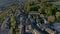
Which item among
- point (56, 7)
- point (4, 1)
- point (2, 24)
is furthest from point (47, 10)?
point (4, 1)

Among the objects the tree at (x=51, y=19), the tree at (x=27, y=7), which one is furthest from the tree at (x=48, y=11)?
the tree at (x=27, y=7)

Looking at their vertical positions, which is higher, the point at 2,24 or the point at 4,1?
the point at 4,1

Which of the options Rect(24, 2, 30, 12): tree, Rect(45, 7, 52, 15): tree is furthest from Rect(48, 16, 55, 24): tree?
Rect(24, 2, 30, 12): tree

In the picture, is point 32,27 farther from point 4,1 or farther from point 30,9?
point 4,1

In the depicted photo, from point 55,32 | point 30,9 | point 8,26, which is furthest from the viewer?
point 30,9

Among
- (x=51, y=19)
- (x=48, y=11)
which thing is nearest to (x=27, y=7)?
(x=48, y=11)

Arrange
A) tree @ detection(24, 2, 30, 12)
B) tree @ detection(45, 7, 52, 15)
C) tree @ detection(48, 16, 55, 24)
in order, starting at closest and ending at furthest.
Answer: tree @ detection(48, 16, 55, 24) → tree @ detection(45, 7, 52, 15) → tree @ detection(24, 2, 30, 12)

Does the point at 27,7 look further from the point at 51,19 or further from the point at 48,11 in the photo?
the point at 51,19

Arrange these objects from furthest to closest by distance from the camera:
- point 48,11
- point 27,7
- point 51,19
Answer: point 27,7 < point 48,11 < point 51,19

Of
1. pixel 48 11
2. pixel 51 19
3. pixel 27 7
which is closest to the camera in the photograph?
pixel 51 19

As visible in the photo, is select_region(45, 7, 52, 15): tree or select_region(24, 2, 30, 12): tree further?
select_region(24, 2, 30, 12): tree

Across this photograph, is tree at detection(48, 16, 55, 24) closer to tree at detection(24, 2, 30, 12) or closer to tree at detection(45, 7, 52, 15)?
tree at detection(45, 7, 52, 15)
